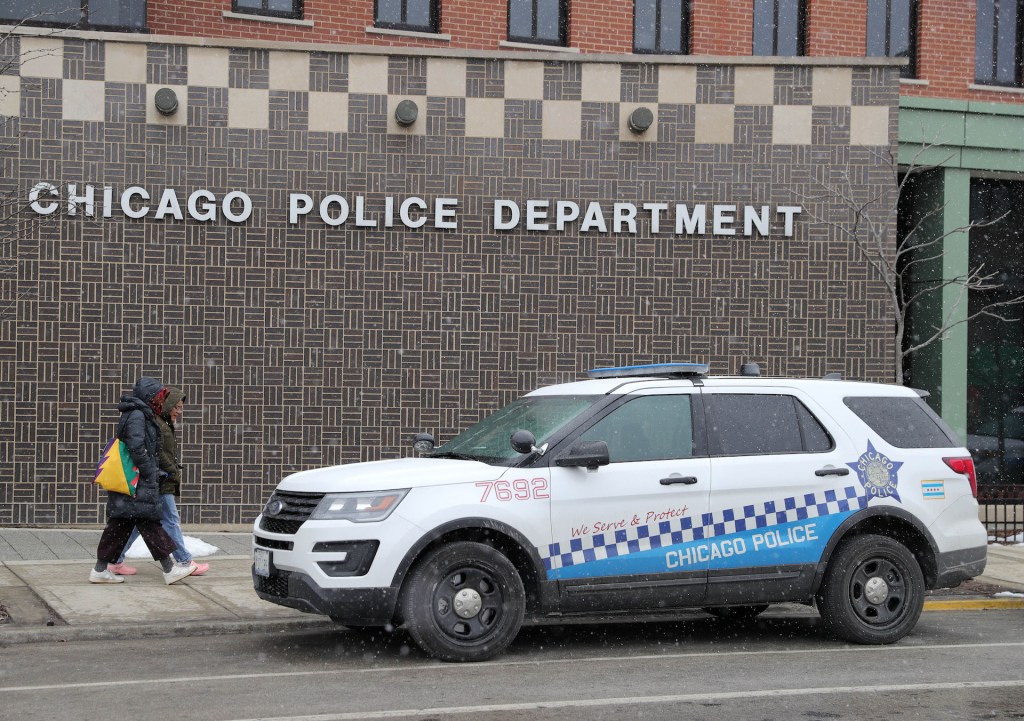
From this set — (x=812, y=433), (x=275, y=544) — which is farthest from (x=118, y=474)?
(x=812, y=433)

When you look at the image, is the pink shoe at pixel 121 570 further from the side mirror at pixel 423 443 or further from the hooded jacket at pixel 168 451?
the side mirror at pixel 423 443

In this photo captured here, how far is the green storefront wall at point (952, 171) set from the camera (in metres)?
17.1

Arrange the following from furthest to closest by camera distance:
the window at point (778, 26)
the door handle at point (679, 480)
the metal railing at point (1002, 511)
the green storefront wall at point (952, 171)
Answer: the green storefront wall at point (952, 171) < the window at point (778, 26) < the metal railing at point (1002, 511) < the door handle at point (679, 480)

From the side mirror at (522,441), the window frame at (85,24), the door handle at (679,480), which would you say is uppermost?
the window frame at (85,24)

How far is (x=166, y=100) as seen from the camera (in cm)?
1416

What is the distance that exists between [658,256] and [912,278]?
4.66 meters

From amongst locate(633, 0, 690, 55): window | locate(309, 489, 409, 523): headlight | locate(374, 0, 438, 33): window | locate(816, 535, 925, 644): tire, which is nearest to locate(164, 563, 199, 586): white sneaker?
locate(309, 489, 409, 523): headlight

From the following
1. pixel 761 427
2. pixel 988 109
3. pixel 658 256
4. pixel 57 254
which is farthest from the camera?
pixel 988 109

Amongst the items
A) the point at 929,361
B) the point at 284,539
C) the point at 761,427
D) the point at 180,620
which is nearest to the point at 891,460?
the point at 761,427

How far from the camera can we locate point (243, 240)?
14383 mm

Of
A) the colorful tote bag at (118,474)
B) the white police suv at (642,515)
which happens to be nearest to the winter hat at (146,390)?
the colorful tote bag at (118,474)

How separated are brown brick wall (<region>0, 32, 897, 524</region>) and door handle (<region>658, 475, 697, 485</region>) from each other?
6483 millimetres

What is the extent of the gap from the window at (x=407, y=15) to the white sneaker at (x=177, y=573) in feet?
25.4

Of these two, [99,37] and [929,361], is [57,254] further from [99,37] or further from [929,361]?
[929,361]
